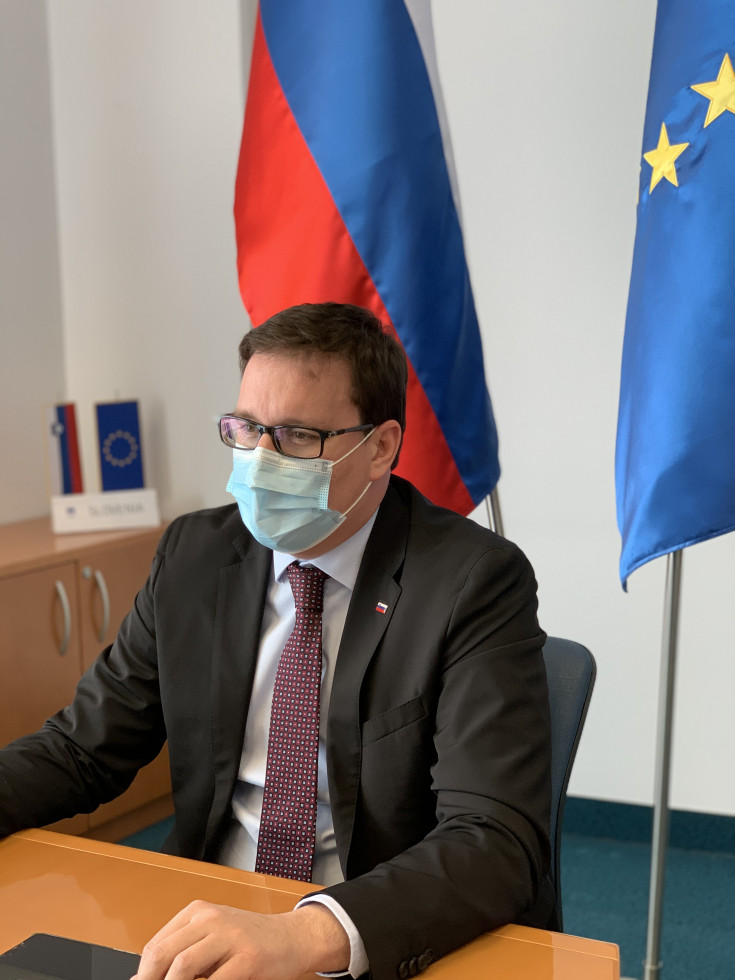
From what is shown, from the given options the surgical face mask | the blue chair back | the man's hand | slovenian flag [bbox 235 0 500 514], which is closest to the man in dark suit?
the surgical face mask

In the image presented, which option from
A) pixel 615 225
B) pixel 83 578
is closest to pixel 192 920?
pixel 83 578

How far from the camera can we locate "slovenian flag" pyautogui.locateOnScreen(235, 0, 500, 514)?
7.52ft

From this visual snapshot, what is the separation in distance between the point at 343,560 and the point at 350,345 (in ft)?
1.04

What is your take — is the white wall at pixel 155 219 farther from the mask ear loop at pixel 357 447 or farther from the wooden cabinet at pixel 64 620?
the mask ear loop at pixel 357 447

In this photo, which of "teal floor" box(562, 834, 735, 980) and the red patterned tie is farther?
"teal floor" box(562, 834, 735, 980)

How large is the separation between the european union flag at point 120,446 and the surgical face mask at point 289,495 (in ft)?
6.26

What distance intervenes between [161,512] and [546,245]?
5.03 feet

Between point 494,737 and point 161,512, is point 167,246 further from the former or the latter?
point 494,737

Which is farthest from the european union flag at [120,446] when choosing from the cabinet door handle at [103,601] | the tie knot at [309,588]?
the tie knot at [309,588]

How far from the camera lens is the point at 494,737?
1.34m

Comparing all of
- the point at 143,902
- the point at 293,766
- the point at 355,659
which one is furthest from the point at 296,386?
the point at 143,902

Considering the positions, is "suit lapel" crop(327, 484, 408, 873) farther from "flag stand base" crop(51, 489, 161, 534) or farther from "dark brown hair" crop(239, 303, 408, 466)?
"flag stand base" crop(51, 489, 161, 534)

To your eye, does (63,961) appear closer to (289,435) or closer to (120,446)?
(289,435)

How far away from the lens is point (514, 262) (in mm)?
3127
